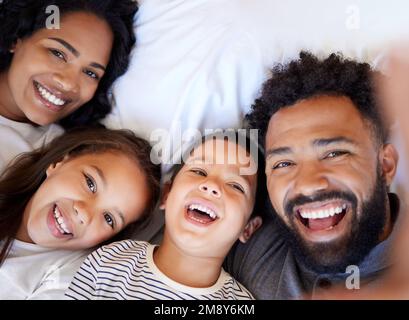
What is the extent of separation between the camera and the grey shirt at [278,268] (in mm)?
846

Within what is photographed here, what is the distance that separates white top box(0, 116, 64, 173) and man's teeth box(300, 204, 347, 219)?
64cm

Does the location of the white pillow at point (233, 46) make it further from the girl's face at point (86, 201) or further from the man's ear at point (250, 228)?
the man's ear at point (250, 228)

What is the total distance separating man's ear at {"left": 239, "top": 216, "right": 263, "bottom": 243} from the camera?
947 mm

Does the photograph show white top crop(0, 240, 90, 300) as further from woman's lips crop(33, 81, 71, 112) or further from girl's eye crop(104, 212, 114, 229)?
woman's lips crop(33, 81, 71, 112)

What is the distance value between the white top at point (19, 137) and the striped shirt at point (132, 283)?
341 millimetres

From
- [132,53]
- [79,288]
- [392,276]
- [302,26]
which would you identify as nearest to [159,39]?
[132,53]

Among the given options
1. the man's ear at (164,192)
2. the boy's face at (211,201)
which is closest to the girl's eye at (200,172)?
the boy's face at (211,201)

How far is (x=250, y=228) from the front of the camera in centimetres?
96

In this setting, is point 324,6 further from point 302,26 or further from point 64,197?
point 64,197

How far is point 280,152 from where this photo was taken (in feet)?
2.88

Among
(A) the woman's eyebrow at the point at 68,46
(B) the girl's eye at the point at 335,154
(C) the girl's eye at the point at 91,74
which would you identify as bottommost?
(B) the girl's eye at the point at 335,154

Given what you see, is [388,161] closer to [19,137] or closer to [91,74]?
[91,74]

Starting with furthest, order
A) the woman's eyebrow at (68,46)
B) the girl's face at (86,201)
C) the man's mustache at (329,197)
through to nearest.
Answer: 1. the woman's eyebrow at (68,46)
2. the girl's face at (86,201)
3. the man's mustache at (329,197)

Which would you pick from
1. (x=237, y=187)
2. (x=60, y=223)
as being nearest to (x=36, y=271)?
(x=60, y=223)
